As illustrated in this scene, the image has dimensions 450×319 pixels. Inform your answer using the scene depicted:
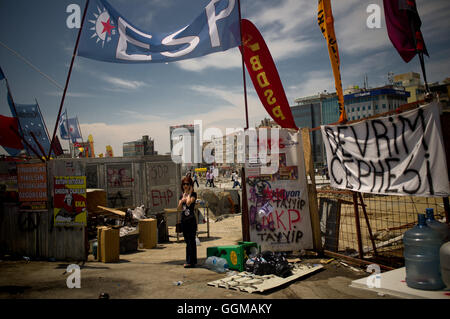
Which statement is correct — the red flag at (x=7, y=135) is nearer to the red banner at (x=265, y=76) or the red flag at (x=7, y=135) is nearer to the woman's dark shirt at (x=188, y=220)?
the woman's dark shirt at (x=188, y=220)

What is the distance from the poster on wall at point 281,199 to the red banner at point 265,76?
66 centimetres

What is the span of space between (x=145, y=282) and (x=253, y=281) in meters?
2.10

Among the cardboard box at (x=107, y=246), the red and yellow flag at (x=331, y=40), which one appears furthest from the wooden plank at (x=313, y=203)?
the cardboard box at (x=107, y=246)

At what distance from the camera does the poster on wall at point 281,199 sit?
7.45 meters

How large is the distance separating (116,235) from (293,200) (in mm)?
4786

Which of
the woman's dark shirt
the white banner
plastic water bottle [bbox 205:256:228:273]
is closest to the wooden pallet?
plastic water bottle [bbox 205:256:228:273]

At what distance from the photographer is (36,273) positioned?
6.53 meters

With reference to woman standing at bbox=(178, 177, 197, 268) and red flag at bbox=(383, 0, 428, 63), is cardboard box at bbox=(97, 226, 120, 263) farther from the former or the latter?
red flag at bbox=(383, 0, 428, 63)

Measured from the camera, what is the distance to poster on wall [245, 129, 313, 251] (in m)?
7.45

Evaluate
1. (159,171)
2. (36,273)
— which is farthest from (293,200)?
(159,171)

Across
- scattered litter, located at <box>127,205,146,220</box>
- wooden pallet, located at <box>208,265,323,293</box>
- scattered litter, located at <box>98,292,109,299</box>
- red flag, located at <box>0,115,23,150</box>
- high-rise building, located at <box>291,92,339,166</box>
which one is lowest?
wooden pallet, located at <box>208,265,323,293</box>

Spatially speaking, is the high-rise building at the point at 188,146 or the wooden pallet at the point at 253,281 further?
the high-rise building at the point at 188,146

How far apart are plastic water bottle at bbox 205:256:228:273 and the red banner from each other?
3912 millimetres

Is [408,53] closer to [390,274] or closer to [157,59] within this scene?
[390,274]
